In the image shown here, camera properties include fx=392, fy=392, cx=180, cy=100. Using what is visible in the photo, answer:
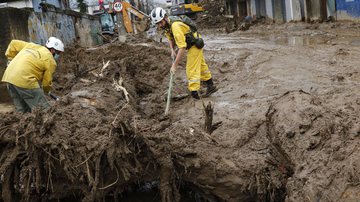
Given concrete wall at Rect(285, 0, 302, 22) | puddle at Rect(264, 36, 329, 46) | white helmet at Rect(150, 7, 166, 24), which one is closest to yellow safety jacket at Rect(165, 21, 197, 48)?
white helmet at Rect(150, 7, 166, 24)

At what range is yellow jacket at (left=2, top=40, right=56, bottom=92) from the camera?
5.49 meters

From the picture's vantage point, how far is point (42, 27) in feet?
35.8

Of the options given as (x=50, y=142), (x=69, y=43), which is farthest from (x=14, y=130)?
(x=69, y=43)

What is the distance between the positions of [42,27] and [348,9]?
11.4 metres

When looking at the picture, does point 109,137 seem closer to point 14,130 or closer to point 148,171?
point 148,171

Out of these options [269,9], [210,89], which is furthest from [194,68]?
[269,9]

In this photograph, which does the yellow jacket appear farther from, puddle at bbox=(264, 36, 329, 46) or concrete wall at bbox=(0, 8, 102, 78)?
puddle at bbox=(264, 36, 329, 46)

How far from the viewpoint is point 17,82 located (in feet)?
18.1

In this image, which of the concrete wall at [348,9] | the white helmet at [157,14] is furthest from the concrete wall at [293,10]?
the white helmet at [157,14]

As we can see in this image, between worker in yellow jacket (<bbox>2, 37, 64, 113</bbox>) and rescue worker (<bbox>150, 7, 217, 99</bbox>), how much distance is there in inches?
69.0

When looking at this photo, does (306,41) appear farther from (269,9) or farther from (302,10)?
(269,9)

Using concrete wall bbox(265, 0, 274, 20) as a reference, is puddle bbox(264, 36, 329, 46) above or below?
below

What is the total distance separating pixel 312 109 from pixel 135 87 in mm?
4687

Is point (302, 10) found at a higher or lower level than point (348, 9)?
higher
